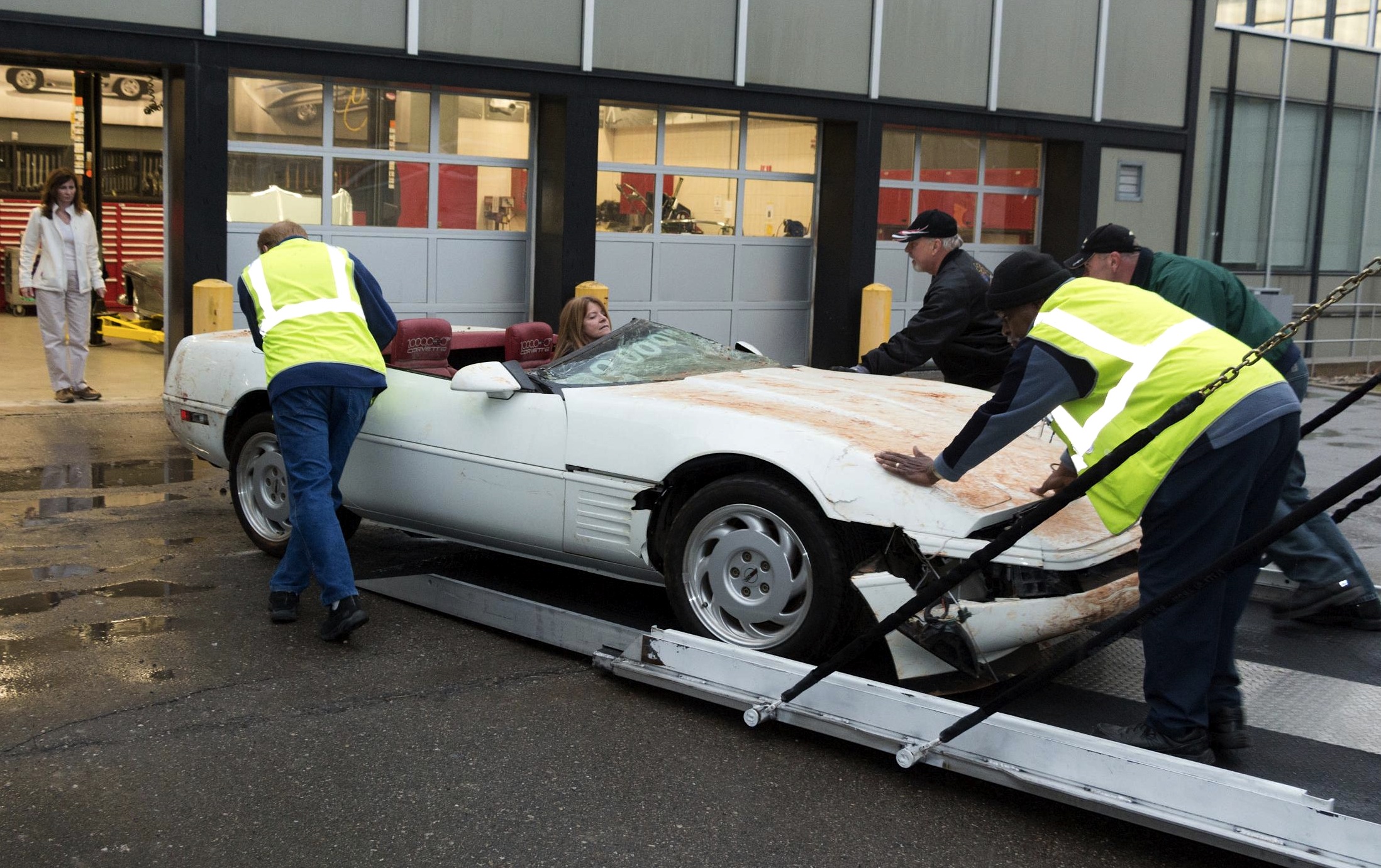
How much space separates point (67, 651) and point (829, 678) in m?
2.79

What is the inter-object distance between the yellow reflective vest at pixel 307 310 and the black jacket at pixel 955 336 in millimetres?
2356

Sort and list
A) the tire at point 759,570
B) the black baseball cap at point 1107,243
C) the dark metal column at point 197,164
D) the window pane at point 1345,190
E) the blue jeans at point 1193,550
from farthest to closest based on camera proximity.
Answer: the window pane at point 1345,190 → the dark metal column at point 197,164 → the black baseball cap at point 1107,243 → the tire at point 759,570 → the blue jeans at point 1193,550

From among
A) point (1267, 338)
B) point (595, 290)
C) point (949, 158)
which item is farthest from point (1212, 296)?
point (949, 158)

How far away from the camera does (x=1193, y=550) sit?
12.5 feet

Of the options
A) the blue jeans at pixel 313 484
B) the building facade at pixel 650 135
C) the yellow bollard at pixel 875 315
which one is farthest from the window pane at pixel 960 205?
the blue jeans at pixel 313 484

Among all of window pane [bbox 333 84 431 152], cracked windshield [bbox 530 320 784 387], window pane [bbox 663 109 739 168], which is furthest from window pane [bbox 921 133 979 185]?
cracked windshield [bbox 530 320 784 387]

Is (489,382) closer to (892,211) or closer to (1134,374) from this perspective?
(1134,374)

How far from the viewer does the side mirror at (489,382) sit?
5.25 m

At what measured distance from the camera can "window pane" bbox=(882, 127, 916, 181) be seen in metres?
15.4

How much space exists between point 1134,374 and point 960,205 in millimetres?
12834

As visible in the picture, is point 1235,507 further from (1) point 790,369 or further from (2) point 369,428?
(2) point 369,428

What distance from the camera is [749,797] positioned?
3787mm

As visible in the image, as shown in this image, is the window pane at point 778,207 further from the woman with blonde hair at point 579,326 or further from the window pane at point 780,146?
the woman with blonde hair at point 579,326

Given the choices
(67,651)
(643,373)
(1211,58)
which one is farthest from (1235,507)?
(1211,58)
